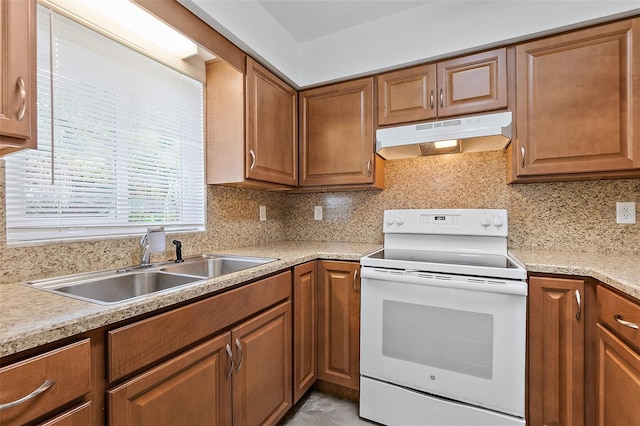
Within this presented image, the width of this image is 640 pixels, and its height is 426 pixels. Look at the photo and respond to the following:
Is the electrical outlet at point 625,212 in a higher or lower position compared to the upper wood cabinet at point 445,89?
lower

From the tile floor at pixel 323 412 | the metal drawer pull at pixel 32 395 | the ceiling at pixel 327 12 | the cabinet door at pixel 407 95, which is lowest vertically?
the tile floor at pixel 323 412

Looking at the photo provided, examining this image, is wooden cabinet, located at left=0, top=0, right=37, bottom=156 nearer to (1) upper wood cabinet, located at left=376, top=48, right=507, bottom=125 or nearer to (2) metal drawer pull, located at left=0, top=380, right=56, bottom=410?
(2) metal drawer pull, located at left=0, top=380, right=56, bottom=410

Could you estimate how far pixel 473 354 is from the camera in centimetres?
144

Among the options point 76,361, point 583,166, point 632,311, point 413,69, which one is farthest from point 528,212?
point 76,361

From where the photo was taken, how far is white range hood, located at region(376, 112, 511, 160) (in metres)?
A: 1.63

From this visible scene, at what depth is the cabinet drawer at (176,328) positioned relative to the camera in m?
0.81

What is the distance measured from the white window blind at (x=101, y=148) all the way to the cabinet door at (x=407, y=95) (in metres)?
1.22

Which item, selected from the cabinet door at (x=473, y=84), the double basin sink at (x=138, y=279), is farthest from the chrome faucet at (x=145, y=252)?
the cabinet door at (x=473, y=84)

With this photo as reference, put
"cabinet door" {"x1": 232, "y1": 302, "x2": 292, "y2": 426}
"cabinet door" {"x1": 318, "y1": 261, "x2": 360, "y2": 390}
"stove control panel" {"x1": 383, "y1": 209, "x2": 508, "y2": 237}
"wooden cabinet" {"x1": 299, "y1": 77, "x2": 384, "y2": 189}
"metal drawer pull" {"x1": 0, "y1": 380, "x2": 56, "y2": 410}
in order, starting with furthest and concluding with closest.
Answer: "wooden cabinet" {"x1": 299, "y1": 77, "x2": 384, "y2": 189}
"stove control panel" {"x1": 383, "y1": 209, "x2": 508, "y2": 237}
"cabinet door" {"x1": 318, "y1": 261, "x2": 360, "y2": 390}
"cabinet door" {"x1": 232, "y1": 302, "x2": 292, "y2": 426}
"metal drawer pull" {"x1": 0, "y1": 380, "x2": 56, "y2": 410}

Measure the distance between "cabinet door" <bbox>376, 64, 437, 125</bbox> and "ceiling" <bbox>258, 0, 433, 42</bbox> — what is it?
0.39 m

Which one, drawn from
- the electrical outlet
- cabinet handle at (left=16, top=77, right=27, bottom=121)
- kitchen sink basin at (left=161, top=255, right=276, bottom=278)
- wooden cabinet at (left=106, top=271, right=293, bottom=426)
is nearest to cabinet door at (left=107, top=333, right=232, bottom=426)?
wooden cabinet at (left=106, top=271, right=293, bottom=426)

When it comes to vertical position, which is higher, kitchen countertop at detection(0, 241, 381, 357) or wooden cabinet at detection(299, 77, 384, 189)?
wooden cabinet at detection(299, 77, 384, 189)

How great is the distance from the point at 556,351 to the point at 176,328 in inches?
63.5

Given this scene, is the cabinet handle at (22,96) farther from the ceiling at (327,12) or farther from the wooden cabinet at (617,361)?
the wooden cabinet at (617,361)
